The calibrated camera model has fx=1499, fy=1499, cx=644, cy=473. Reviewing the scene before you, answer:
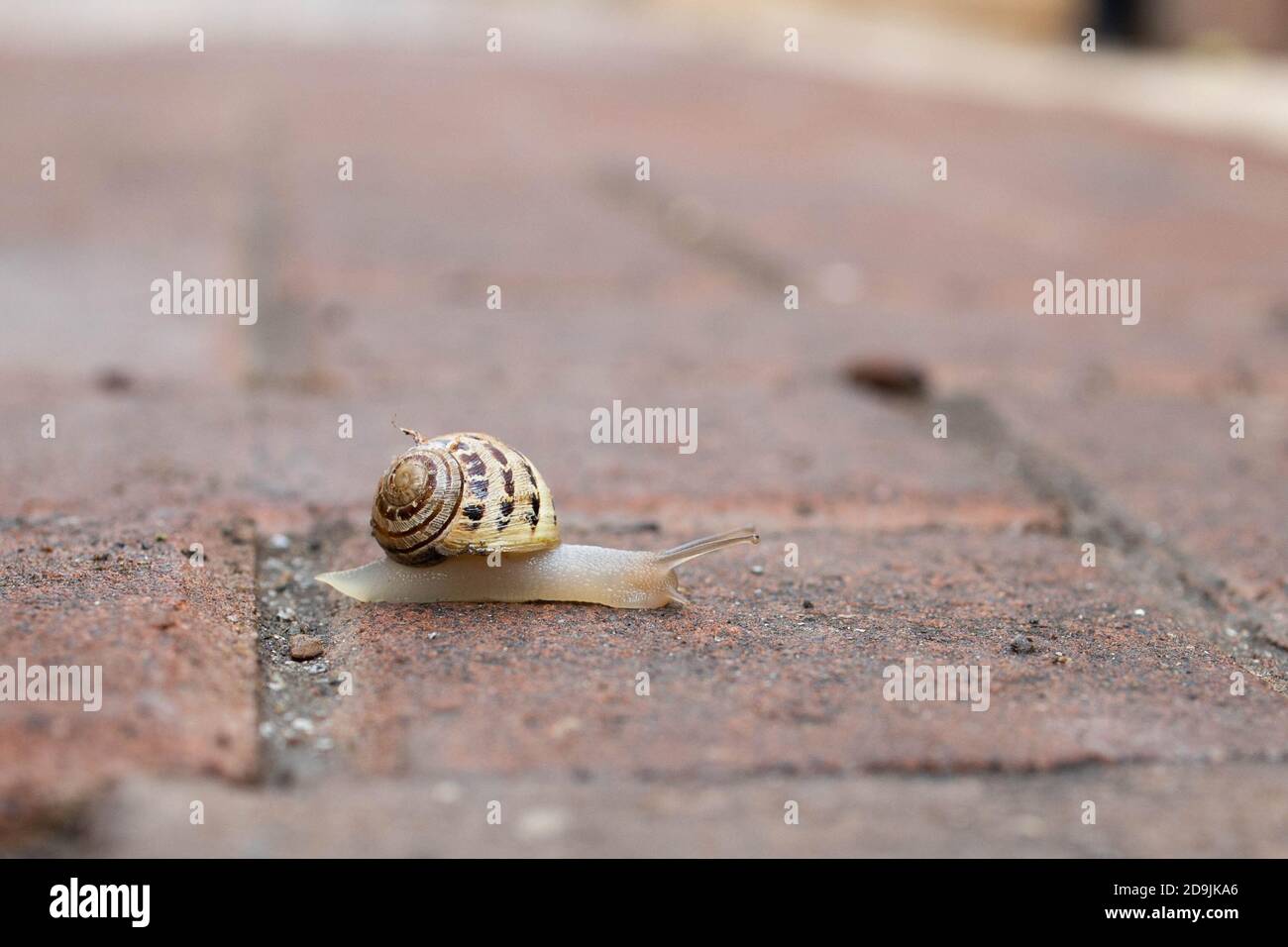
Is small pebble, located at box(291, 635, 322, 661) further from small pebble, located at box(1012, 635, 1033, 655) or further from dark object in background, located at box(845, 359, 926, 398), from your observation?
dark object in background, located at box(845, 359, 926, 398)

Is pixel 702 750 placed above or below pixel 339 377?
below

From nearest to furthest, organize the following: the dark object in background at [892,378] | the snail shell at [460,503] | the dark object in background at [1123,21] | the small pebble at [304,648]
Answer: the small pebble at [304,648], the snail shell at [460,503], the dark object in background at [892,378], the dark object in background at [1123,21]

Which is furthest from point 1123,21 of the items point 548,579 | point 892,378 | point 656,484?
point 548,579

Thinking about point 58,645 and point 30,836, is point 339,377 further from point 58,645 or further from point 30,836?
point 30,836

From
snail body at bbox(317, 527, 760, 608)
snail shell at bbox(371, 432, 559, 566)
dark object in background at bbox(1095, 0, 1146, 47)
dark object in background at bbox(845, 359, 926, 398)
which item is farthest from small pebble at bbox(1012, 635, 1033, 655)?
dark object in background at bbox(1095, 0, 1146, 47)

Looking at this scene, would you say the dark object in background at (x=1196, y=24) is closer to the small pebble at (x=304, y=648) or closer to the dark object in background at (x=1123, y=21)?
the dark object in background at (x=1123, y=21)

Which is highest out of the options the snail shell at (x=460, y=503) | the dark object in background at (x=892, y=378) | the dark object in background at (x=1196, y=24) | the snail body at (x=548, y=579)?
the dark object in background at (x=1196, y=24)

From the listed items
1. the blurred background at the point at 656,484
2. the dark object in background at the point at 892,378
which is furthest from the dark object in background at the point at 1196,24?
the dark object in background at the point at 892,378

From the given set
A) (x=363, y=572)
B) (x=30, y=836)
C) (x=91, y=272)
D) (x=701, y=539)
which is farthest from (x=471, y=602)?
(x=91, y=272)
